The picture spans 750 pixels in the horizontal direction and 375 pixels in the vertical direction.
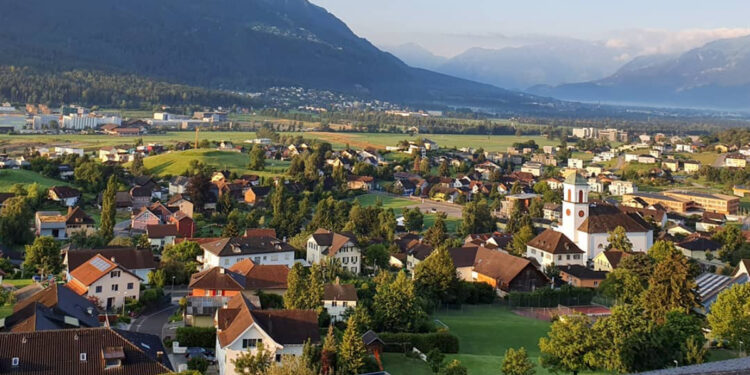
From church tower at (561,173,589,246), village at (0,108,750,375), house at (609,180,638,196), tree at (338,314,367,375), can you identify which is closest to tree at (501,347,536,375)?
village at (0,108,750,375)

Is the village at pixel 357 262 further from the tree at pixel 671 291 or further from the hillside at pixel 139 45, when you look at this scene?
the hillside at pixel 139 45

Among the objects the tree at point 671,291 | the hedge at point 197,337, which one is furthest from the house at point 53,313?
the tree at point 671,291

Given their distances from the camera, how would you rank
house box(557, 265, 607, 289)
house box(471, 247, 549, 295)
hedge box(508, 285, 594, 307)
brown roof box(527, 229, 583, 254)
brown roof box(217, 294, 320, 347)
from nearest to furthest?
brown roof box(217, 294, 320, 347), hedge box(508, 285, 594, 307), house box(471, 247, 549, 295), house box(557, 265, 607, 289), brown roof box(527, 229, 583, 254)

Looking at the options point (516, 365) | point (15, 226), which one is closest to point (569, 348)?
point (516, 365)

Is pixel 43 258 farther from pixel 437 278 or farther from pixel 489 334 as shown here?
pixel 489 334

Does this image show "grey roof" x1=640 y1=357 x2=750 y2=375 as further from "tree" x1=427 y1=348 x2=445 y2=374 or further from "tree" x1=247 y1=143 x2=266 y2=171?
"tree" x1=247 y1=143 x2=266 y2=171

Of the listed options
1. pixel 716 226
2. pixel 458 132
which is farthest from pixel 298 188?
pixel 458 132
